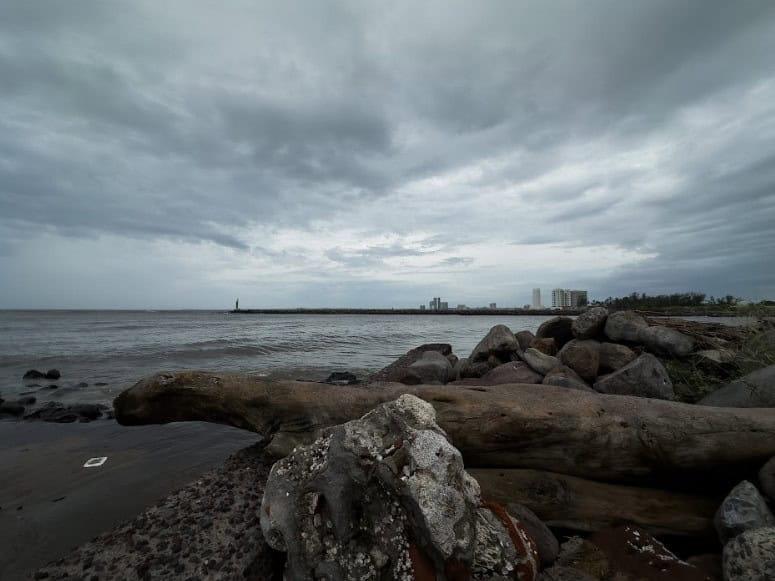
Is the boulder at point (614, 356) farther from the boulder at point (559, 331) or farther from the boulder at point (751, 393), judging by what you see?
the boulder at point (751, 393)

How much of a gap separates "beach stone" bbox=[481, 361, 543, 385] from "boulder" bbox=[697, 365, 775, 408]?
3024 millimetres

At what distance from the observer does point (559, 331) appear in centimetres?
993

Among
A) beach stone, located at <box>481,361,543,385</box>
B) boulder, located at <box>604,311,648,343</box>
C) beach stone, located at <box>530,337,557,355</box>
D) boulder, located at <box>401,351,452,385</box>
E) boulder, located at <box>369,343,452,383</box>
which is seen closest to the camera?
beach stone, located at <box>481,361,543,385</box>

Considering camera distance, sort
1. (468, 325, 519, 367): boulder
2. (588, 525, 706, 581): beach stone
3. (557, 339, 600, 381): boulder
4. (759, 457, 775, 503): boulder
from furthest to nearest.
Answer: (468, 325, 519, 367): boulder, (557, 339, 600, 381): boulder, (759, 457, 775, 503): boulder, (588, 525, 706, 581): beach stone

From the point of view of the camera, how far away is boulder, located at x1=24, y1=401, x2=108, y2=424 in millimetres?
7500

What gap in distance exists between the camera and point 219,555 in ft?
9.66

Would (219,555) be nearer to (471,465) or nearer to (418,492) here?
(418,492)

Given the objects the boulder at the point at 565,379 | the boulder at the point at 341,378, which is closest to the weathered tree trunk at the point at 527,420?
the boulder at the point at 565,379

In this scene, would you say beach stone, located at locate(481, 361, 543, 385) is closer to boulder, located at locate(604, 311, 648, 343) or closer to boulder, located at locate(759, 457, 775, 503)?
boulder, located at locate(604, 311, 648, 343)

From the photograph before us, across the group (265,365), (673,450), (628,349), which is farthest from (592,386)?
(265,365)

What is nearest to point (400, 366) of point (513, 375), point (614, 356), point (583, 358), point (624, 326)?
point (513, 375)

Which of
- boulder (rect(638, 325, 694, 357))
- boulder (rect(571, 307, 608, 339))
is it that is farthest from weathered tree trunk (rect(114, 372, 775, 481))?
boulder (rect(571, 307, 608, 339))

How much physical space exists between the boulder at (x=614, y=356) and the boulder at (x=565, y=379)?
89 cm

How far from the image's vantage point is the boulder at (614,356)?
7.64 m
